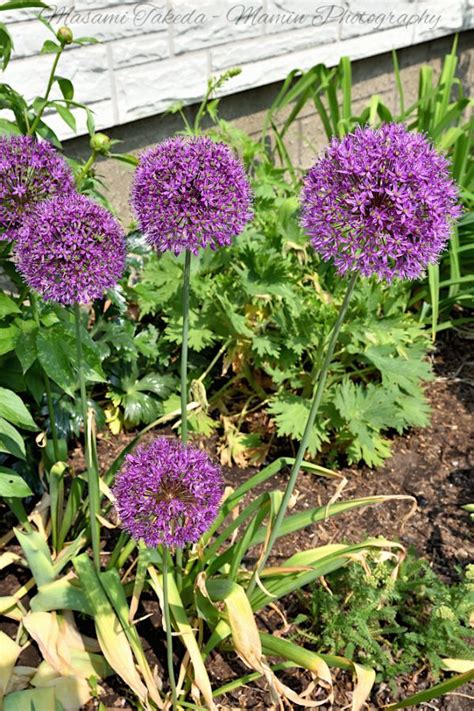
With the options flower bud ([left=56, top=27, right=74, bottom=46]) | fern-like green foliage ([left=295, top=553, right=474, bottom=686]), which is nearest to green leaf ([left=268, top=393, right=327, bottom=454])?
→ fern-like green foliage ([left=295, top=553, right=474, bottom=686])

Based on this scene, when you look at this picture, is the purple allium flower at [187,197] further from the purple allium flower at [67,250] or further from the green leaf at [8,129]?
the green leaf at [8,129]

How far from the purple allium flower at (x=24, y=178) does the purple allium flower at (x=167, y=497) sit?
2.19ft

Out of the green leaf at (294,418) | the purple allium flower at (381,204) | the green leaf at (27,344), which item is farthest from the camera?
the green leaf at (294,418)

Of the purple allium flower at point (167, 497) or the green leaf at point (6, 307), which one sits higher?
the green leaf at point (6, 307)

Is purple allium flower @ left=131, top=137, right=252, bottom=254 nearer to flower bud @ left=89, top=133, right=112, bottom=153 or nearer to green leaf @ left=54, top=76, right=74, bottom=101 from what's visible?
flower bud @ left=89, top=133, right=112, bottom=153

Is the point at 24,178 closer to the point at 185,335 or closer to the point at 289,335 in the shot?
the point at 185,335

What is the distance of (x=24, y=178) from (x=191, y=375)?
162cm

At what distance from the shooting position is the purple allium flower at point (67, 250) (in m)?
1.57

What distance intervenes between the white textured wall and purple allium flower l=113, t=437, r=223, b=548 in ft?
7.82

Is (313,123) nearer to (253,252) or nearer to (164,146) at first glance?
(253,252)

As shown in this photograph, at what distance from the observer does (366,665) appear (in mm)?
2168

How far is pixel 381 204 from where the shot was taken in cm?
147

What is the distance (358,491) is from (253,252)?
111 cm

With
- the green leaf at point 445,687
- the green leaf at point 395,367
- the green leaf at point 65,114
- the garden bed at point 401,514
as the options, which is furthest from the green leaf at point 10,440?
the green leaf at point 395,367
